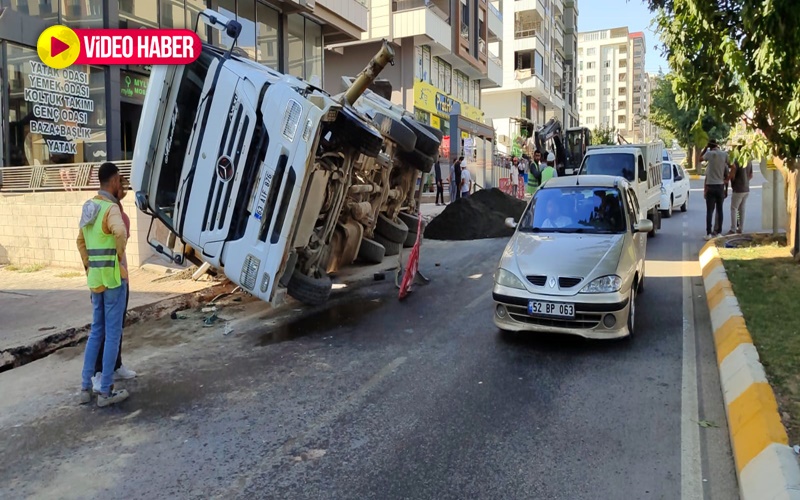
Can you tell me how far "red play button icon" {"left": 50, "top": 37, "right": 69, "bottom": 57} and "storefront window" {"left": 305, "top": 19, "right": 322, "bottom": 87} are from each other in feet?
30.0

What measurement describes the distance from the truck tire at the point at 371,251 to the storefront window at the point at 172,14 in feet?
33.0

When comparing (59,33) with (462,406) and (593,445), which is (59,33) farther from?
(593,445)

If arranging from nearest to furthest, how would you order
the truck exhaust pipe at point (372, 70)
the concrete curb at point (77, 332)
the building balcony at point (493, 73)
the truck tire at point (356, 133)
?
the concrete curb at point (77, 332)
the truck tire at point (356, 133)
the truck exhaust pipe at point (372, 70)
the building balcony at point (493, 73)

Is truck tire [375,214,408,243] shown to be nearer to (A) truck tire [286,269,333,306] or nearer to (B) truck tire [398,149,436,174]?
(B) truck tire [398,149,436,174]

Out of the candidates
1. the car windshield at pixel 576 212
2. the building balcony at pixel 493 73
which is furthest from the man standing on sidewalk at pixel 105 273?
the building balcony at pixel 493 73

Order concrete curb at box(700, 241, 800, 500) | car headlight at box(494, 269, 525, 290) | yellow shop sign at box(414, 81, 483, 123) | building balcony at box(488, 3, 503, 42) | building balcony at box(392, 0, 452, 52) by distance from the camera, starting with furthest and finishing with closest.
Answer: building balcony at box(488, 3, 503, 42)
yellow shop sign at box(414, 81, 483, 123)
building balcony at box(392, 0, 452, 52)
car headlight at box(494, 269, 525, 290)
concrete curb at box(700, 241, 800, 500)

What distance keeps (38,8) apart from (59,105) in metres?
2.26

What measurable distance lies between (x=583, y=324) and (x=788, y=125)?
183 inches

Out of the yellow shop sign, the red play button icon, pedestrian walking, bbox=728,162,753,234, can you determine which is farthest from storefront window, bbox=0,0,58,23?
the yellow shop sign

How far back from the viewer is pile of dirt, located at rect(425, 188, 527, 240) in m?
15.0

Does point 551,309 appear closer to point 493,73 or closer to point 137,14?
point 137,14

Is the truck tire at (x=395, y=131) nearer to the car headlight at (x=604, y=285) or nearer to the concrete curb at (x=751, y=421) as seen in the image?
the car headlight at (x=604, y=285)

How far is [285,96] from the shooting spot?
21.8 ft

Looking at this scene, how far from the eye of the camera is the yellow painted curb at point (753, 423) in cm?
381
